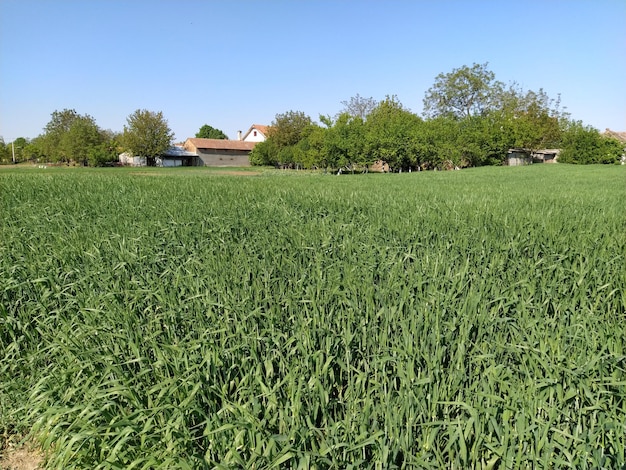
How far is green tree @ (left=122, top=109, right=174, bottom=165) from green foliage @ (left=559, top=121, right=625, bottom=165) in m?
59.0

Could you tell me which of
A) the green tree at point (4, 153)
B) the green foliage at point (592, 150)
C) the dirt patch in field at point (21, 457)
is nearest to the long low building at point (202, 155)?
the green tree at point (4, 153)

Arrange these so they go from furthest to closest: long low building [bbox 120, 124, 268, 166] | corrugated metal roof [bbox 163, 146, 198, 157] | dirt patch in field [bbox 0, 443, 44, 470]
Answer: long low building [bbox 120, 124, 268, 166] → corrugated metal roof [bbox 163, 146, 198, 157] → dirt patch in field [bbox 0, 443, 44, 470]

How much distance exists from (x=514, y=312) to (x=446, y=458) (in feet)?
4.55

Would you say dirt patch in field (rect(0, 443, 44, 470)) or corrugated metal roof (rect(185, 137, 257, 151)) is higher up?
corrugated metal roof (rect(185, 137, 257, 151))

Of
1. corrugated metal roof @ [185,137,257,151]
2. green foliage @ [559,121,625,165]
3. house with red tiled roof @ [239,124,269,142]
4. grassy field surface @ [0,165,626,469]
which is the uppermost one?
house with red tiled roof @ [239,124,269,142]

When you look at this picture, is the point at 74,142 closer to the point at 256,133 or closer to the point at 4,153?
the point at 4,153

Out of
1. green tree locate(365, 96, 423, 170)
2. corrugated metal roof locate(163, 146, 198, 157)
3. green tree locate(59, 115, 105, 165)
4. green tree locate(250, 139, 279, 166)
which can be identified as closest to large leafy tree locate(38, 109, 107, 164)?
green tree locate(59, 115, 105, 165)

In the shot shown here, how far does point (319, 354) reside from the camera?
212cm

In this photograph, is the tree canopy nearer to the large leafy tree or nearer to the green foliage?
the large leafy tree

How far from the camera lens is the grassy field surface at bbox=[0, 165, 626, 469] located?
5.73 feet

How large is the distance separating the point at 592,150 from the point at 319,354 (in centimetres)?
5106

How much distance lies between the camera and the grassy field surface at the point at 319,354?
1747 mm

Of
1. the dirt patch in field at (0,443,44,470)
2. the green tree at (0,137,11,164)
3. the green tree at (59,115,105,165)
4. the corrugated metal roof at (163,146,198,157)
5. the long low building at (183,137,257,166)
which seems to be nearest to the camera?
the dirt patch in field at (0,443,44,470)

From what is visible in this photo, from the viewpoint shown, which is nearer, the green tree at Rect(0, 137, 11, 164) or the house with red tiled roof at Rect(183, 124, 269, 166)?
the green tree at Rect(0, 137, 11, 164)
